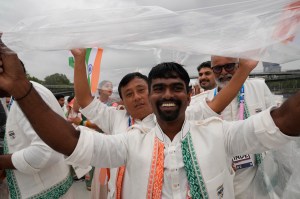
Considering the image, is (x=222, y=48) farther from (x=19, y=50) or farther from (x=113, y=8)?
(x=19, y=50)

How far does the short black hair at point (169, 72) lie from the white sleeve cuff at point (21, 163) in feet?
3.41

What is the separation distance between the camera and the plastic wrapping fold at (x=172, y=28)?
4.52 ft

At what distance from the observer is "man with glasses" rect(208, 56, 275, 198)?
221 centimetres

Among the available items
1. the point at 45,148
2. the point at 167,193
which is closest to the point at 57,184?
the point at 45,148

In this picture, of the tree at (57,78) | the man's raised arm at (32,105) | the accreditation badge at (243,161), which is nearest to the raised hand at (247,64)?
the accreditation badge at (243,161)

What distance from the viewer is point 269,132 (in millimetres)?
1279

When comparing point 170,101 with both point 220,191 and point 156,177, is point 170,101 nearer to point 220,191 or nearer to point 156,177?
point 156,177

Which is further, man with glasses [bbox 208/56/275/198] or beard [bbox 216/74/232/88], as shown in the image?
beard [bbox 216/74/232/88]

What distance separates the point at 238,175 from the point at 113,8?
1.57 m

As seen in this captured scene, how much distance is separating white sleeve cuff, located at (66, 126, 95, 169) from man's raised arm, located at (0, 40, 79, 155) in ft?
0.08

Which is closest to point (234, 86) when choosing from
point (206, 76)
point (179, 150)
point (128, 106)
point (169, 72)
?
point (169, 72)

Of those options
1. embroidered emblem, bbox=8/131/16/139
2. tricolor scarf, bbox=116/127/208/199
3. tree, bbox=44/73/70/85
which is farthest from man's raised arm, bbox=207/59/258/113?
embroidered emblem, bbox=8/131/16/139

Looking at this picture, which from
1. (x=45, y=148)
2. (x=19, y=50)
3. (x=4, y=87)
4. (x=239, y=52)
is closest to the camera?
(x=4, y=87)

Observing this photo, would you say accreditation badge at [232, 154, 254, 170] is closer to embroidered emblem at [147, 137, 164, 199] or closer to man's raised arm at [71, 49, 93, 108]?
embroidered emblem at [147, 137, 164, 199]
